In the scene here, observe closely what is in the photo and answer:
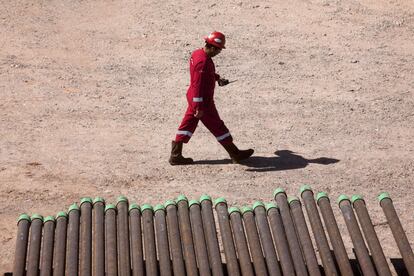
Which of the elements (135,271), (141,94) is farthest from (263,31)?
(135,271)

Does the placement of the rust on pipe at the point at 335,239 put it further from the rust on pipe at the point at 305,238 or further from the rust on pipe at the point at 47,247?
the rust on pipe at the point at 47,247

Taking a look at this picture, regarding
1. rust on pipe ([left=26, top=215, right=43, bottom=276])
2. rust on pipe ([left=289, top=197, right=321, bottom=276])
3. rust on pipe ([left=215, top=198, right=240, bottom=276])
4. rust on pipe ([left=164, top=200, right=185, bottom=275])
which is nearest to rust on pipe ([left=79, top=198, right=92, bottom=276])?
rust on pipe ([left=26, top=215, right=43, bottom=276])

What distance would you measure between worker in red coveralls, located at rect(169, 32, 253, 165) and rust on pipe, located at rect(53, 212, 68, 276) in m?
3.27

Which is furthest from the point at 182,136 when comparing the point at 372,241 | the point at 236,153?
the point at 372,241

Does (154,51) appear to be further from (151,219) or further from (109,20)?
(151,219)

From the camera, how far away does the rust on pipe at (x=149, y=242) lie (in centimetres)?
667

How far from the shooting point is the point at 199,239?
695cm

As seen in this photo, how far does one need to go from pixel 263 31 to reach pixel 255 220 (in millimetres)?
7545

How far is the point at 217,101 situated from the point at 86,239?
5.63m

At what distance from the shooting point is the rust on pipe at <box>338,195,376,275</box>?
22.1 feet

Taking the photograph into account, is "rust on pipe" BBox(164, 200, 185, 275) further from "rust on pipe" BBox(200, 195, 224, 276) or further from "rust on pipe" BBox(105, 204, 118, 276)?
"rust on pipe" BBox(105, 204, 118, 276)

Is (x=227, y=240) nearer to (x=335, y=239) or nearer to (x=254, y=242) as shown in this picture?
(x=254, y=242)

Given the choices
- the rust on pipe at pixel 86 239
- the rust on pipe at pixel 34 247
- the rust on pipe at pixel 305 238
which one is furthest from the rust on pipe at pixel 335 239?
the rust on pipe at pixel 34 247

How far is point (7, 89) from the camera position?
1212cm
